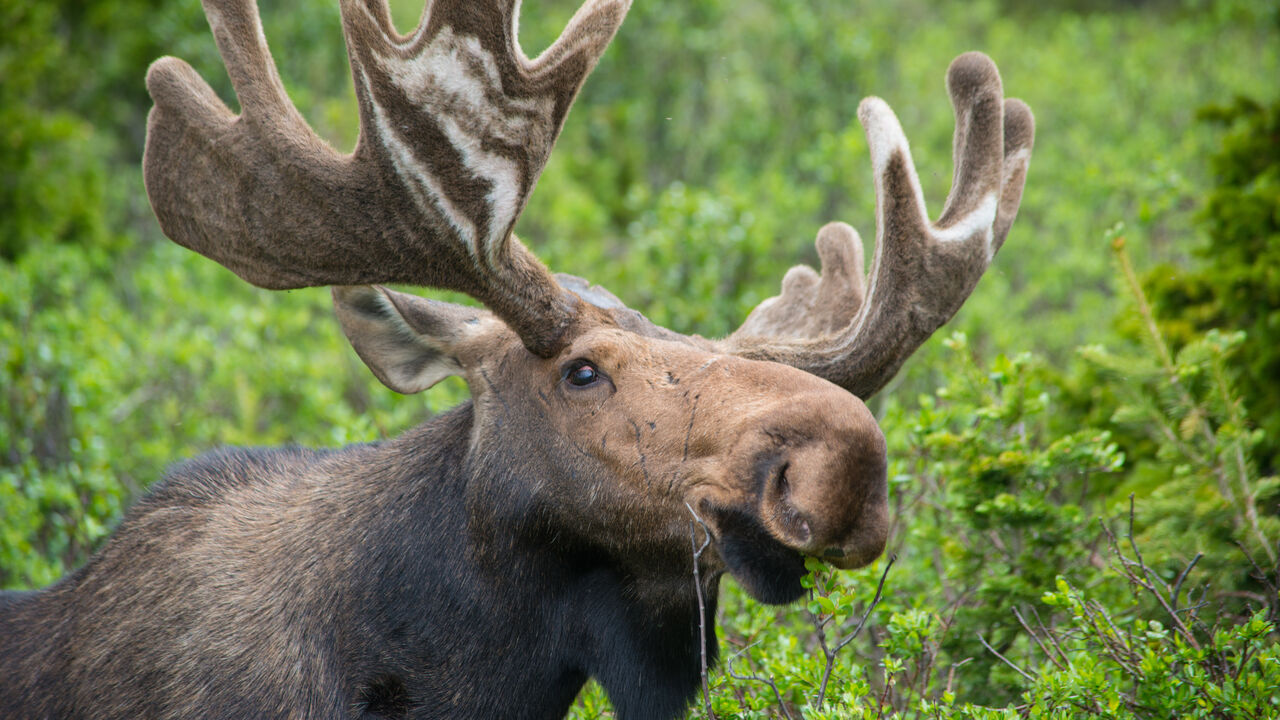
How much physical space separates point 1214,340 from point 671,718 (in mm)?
2555

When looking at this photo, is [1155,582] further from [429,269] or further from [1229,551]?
[429,269]

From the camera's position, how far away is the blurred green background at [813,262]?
3.68 meters

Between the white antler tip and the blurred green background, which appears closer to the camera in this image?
the white antler tip

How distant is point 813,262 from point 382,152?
704 centimetres

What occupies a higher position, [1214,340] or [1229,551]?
[1214,340]

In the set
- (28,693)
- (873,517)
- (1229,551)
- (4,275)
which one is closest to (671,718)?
(873,517)

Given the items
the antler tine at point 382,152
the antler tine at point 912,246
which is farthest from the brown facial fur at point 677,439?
the antler tine at point 912,246

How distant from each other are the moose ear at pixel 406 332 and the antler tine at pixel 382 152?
0.37m

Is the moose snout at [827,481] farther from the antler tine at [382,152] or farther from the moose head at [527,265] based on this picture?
the antler tine at [382,152]

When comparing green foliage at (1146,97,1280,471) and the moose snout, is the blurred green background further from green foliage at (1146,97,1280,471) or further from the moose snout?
the moose snout

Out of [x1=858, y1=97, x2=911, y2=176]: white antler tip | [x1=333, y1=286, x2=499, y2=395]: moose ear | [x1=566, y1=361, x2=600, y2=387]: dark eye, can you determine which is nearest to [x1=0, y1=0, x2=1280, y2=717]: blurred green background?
[x1=566, y1=361, x2=600, y2=387]: dark eye

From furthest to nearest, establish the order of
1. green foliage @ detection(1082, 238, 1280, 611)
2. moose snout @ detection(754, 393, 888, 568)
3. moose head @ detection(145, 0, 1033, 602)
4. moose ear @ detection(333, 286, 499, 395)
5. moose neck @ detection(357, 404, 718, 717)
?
green foliage @ detection(1082, 238, 1280, 611), moose ear @ detection(333, 286, 499, 395), moose neck @ detection(357, 404, 718, 717), moose head @ detection(145, 0, 1033, 602), moose snout @ detection(754, 393, 888, 568)

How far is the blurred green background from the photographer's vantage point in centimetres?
368

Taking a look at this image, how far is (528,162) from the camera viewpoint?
2594 millimetres
